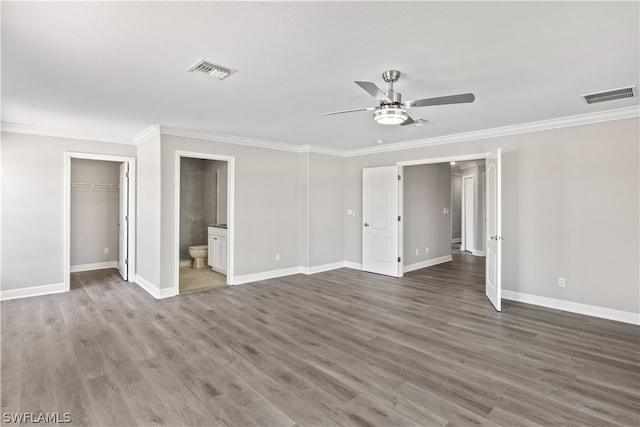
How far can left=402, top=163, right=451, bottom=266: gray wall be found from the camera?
6.93 meters

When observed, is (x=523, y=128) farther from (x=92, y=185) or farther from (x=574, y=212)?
(x=92, y=185)

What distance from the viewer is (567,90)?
10.8ft

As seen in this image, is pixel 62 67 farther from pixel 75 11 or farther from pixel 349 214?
pixel 349 214

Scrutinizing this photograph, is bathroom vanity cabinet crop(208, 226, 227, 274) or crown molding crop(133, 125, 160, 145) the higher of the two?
crown molding crop(133, 125, 160, 145)

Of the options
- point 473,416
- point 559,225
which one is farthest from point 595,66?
point 473,416

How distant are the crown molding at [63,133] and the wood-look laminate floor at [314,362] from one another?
250 cm

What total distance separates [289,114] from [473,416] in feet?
11.8

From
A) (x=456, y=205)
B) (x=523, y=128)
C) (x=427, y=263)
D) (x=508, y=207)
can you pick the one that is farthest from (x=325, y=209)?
(x=456, y=205)

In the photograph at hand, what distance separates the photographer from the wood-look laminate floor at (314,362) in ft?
7.30

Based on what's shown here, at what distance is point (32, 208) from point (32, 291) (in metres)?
1.26

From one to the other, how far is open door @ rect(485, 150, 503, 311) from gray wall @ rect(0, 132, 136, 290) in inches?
251

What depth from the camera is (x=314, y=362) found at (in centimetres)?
291

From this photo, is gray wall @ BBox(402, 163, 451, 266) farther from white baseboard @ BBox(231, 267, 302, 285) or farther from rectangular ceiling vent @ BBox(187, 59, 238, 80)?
rectangular ceiling vent @ BBox(187, 59, 238, 80)

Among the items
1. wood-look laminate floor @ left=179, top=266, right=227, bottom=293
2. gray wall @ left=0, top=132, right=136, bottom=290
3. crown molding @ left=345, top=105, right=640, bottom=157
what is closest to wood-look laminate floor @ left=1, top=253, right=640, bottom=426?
gray wall @ left=0, top=132, right=136, bottom=290
